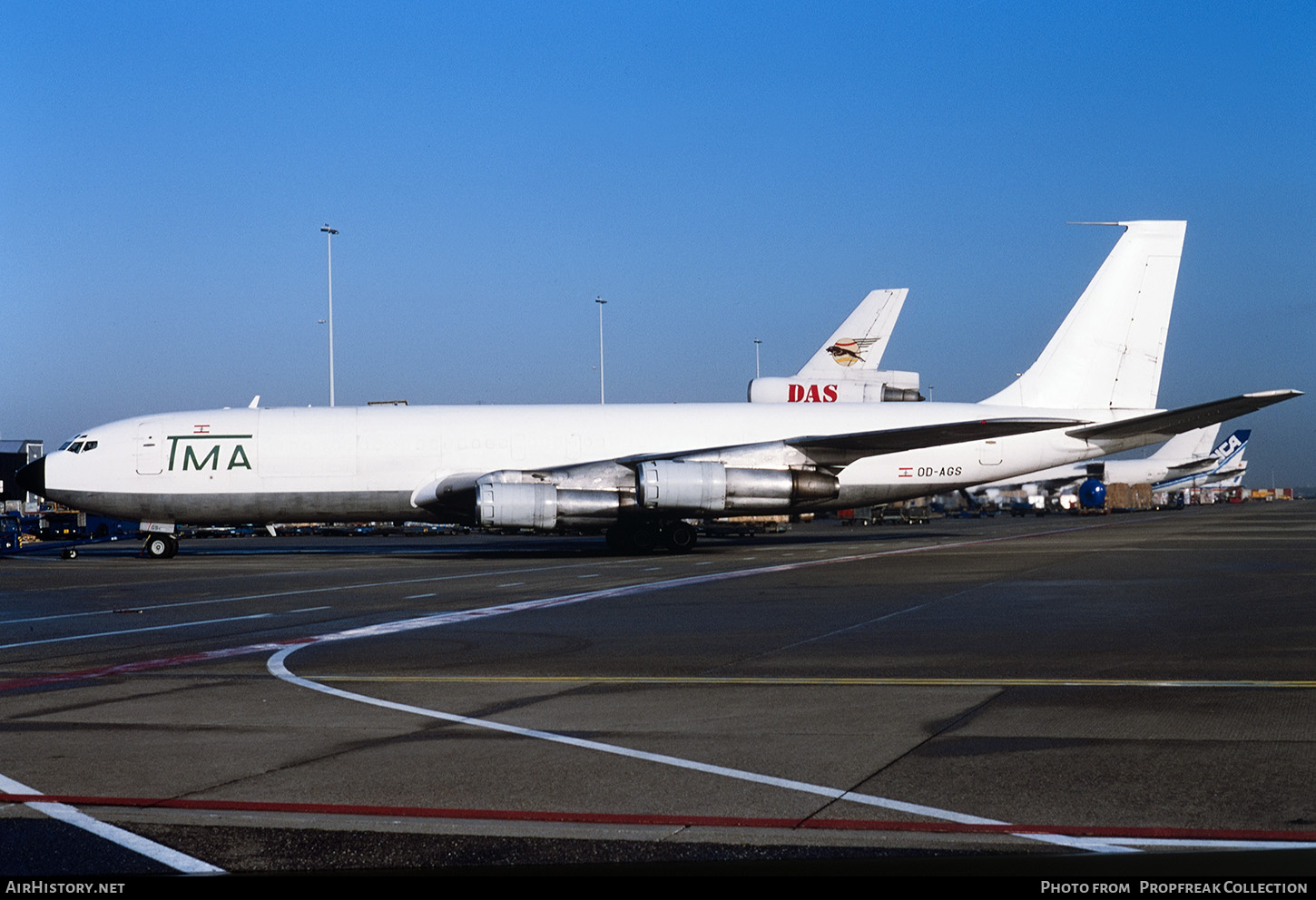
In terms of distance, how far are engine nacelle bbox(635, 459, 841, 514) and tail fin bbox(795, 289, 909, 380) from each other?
13.0m

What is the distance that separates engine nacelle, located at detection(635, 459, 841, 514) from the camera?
101ft

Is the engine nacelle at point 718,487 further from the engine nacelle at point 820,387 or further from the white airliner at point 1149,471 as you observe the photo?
the white airliner at point 1149,471

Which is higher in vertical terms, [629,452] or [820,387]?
[820,387]

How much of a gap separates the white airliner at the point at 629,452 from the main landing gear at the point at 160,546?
0.08 metres

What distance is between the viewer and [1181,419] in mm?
31984

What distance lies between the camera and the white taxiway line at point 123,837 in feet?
16.2

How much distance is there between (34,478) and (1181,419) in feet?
106

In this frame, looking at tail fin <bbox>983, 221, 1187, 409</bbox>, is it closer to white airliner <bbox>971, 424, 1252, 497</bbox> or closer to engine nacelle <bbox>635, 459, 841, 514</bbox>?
engine nacelle <bbox>635, 459, 841, 514</bbox>

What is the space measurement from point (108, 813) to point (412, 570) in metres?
21.1

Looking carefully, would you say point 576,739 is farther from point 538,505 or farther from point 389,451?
point 389,451

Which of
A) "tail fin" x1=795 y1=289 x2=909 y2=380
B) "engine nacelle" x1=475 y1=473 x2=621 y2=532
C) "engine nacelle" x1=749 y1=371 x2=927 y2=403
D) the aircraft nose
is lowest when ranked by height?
"engine nacelle" x1=475 y1=473 x2=621 y2=532

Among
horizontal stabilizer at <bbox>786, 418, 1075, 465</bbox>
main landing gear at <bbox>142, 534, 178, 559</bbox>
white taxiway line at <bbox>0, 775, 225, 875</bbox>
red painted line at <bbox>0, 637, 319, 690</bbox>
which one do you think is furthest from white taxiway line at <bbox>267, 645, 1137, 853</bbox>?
main landing gear at <bbox>142, 534, 178, 559</bbox>

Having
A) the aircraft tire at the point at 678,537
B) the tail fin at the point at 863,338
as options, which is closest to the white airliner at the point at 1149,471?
the tail fin at the point at 863,338

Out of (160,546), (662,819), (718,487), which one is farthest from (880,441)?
(662,819)
